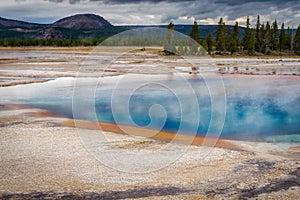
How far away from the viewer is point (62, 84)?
33.8 meters

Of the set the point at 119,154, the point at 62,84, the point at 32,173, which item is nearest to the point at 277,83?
the point at 62,84

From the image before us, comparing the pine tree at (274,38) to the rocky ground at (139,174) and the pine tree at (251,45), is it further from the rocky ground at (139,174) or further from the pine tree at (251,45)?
the rocky ground at (139,174)

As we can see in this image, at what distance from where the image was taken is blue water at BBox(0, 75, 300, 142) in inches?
733

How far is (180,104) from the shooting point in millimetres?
24234

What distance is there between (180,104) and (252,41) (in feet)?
222

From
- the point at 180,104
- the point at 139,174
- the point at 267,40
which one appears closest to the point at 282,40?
the point at 267,40

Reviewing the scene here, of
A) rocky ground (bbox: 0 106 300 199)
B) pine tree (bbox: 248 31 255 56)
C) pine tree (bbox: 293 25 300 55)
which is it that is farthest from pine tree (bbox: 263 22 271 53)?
rocky ground (bbox: 0 106 300 199)

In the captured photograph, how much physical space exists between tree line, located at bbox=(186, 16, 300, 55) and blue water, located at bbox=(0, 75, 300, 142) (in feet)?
165

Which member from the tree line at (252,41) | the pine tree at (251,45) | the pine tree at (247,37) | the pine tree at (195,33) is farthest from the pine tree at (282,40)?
the pine tree at (195,33)

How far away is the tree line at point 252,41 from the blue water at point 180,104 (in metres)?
50.3

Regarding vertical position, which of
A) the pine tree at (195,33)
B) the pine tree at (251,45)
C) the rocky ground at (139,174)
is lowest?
the rocky ground at (139,174)

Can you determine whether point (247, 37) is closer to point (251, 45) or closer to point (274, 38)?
point (251, 45)

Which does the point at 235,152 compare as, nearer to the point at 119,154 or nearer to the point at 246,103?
the point at 119,154

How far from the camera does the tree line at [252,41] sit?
85.2 metres
